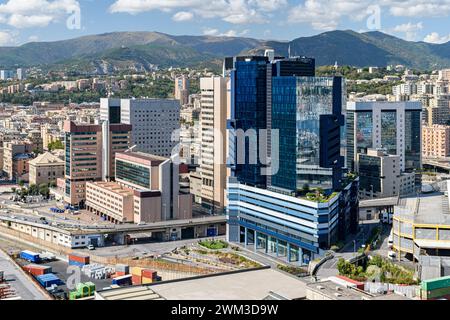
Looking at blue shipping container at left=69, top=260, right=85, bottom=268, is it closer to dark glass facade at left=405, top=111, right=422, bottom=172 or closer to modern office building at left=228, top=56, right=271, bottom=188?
modern office building at left=228, top=56, right=271, bottom=188

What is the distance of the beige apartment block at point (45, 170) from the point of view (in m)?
23.0

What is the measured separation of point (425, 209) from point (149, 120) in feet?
34.5

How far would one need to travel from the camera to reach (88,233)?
15.3 metres

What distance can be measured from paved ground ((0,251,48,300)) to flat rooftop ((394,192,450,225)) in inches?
266

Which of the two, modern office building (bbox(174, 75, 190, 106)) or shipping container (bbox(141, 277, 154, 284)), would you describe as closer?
shipping container (bbox(141, 277, 154, 284))

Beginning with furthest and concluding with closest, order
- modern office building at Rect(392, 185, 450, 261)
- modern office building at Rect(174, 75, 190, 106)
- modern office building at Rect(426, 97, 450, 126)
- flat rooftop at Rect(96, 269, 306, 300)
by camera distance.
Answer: modern office building at Rect(174, 75, 190, 106) < modern office building at Rect(426, 97, 450, 126) < modern office building at Rect(392, 185, 450, 261) < flat rooftop at Rect(96, 269, 306, 300)

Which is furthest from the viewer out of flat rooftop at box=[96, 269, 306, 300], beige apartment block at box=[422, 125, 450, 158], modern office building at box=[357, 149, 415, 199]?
beige apartment block at box=[422, 125, 450, 158]

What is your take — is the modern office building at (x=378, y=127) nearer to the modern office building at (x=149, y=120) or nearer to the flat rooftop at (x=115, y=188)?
the modern office building at (x=149, y=120)

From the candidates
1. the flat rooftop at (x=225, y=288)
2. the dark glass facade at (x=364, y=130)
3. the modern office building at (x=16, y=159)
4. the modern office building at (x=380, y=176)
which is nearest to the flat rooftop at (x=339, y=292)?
the flat rooftop at (x=225, y=288)

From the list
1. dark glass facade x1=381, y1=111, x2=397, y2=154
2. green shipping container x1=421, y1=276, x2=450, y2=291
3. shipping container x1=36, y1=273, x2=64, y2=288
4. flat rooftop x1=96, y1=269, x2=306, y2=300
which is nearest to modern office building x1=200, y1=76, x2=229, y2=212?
dark glass facade x1=381, y1=111, x2=397, y2=154

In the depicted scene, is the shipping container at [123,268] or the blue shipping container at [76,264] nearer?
the shipping container at [123,268]

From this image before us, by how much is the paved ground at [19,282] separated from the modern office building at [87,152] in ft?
22.4

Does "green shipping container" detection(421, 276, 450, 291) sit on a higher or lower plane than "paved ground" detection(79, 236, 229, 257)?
higher

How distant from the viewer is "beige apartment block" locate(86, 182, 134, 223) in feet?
53.8
